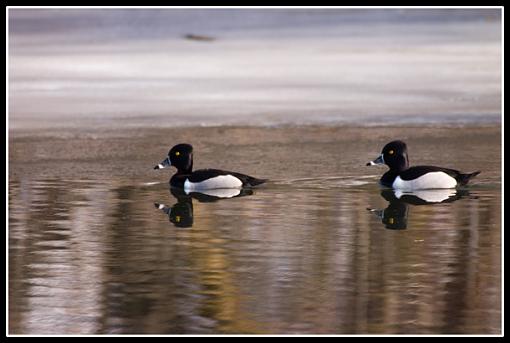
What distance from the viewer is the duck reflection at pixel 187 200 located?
9.08 metres

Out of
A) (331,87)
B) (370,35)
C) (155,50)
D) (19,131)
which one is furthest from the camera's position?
(370,35)

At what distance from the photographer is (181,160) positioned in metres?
10.9

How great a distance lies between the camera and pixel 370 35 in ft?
64.9

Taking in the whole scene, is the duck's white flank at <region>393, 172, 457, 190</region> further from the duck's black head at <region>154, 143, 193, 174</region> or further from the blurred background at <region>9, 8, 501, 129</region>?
the blurred background at <region>9, 8, 501, 129</region>

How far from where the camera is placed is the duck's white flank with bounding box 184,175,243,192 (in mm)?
10359

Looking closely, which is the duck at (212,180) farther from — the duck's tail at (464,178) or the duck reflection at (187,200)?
the duck's tail at (464,178)

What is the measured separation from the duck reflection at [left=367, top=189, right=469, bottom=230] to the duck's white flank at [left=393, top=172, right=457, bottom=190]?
4cm

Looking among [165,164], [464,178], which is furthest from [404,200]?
[165,164]

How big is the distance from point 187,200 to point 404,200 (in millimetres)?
1566

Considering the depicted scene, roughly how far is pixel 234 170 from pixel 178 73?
18.9 ft

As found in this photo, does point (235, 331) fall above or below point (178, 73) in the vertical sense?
below

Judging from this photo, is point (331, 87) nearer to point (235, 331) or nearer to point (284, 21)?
point (284, 21)

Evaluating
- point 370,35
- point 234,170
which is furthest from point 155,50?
point 234,170

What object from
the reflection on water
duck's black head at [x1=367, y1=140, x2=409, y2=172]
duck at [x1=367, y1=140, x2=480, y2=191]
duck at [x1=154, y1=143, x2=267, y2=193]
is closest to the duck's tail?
duck at [x1=367, y1=140, x2=480, y2=191]
